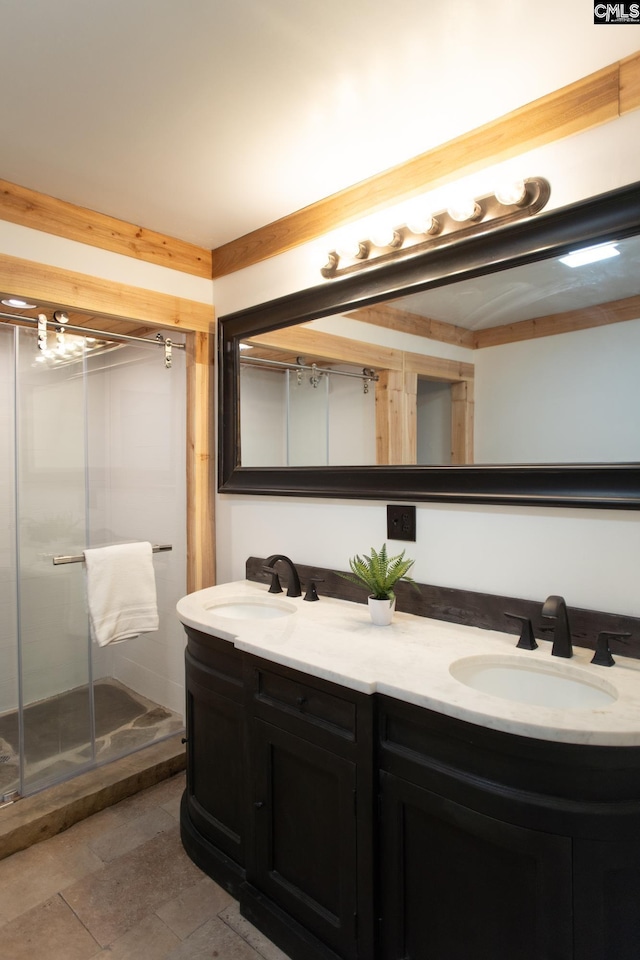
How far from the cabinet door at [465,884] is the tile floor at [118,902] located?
54 cm

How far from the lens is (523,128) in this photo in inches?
63.3

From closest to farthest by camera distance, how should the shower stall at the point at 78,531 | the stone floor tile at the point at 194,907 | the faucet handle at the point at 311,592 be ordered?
the stone floor tile at the point at 194,907, the faucet handle at the point at 311,592, the shower stall at the point at 78,531

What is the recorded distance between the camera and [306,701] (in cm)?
147

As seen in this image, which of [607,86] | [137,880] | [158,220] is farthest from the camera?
[158,220]

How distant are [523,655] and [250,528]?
1.42 metres

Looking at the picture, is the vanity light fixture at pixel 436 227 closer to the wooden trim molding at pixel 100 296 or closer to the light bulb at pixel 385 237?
the light bulb at pixel 385 237

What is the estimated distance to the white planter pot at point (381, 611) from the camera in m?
1.76

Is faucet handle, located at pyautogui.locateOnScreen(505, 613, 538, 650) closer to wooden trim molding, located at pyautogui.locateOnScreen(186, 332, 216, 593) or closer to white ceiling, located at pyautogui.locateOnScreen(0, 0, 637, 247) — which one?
white ceiling, located at pyautogui.locateOnScreen(0, 0, 637, 247)

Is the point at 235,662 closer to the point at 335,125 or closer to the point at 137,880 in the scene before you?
the point at 137,880

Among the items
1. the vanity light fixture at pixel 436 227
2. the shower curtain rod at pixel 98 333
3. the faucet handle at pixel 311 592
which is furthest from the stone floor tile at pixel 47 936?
the vanity light fixture at pixel 436 227

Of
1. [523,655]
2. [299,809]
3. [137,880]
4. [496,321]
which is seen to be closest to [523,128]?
[496,321]

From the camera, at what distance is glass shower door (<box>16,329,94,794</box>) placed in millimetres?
2332

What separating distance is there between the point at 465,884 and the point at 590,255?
5.11 feet
